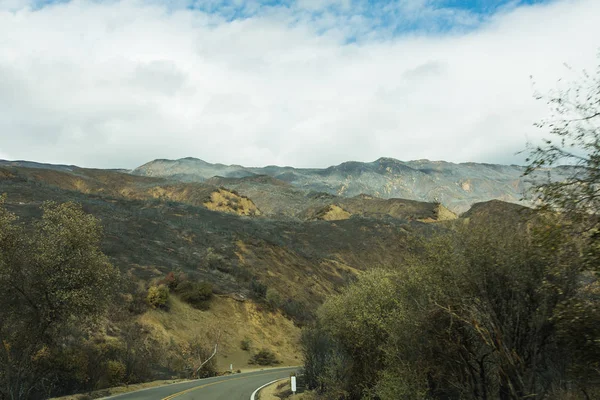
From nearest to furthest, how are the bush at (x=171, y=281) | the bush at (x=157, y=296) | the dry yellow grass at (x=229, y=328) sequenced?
the dry yellow grass at (x=229, y=328)
the bush at (x=157, y=296)
the bush at (x=171, y=281)

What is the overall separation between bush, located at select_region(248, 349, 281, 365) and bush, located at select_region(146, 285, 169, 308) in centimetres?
1053

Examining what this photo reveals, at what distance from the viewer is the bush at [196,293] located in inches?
1786

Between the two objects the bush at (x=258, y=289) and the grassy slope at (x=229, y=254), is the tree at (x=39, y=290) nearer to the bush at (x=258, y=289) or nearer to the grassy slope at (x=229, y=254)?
the grassy slope at (x=229, y=254)

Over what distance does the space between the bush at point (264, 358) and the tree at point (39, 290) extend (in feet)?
87.5

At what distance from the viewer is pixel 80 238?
59.4 feet

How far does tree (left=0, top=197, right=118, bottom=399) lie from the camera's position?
16.3m

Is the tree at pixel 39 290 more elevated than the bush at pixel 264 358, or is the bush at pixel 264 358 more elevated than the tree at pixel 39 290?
the tree at pixel 39 290

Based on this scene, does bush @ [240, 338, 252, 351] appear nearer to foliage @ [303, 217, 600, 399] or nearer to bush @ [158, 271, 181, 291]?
bush @ [158, 271, 181, 291]

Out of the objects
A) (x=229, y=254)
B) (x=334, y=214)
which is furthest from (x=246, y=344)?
(x=334, y=214)

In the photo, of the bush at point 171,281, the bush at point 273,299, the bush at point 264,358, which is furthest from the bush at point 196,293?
the bush at point 273,299

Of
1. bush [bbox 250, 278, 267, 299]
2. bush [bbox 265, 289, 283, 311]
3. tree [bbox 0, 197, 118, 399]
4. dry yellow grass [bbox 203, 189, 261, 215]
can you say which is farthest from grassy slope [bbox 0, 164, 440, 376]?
dry yellow grass [bbox 203, 189, 261, 215]

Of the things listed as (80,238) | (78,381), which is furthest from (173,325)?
(80,238)

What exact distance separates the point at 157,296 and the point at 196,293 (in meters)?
5.35

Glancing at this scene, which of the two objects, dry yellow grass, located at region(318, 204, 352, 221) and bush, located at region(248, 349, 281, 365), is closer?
bush, located at region(248, 349, 281, 365)
